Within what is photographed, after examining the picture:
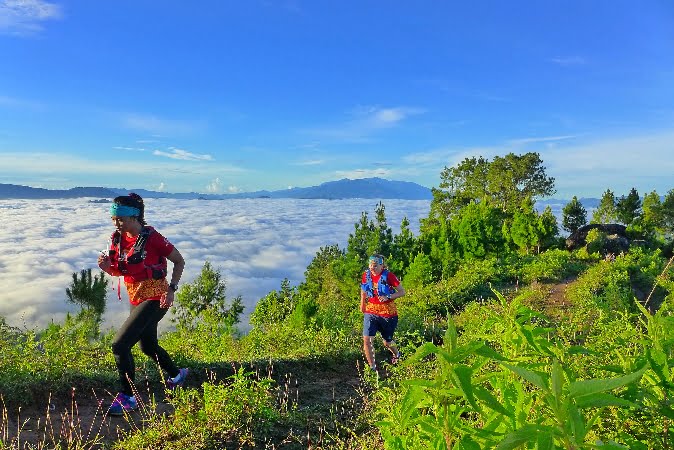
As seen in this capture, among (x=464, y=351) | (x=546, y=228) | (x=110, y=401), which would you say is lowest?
(x=110, y=401)

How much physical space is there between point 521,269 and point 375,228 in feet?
80.2

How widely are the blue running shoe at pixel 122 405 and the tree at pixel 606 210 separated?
194 feet

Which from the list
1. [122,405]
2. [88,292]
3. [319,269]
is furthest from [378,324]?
[319,269]

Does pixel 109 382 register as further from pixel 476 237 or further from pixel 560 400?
pixel 476 237

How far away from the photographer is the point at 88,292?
46344mm

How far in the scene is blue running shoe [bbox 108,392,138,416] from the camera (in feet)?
17.4

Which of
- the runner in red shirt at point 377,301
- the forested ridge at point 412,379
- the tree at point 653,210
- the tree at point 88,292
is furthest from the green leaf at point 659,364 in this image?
the tree at point 653,210

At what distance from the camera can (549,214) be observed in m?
38.6

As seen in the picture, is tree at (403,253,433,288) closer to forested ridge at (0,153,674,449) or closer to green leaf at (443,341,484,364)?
forested ridge at (0,153,674,449)

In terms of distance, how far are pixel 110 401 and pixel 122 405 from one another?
1.01 meters

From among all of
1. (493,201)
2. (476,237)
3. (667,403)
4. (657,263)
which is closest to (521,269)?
(657,263)

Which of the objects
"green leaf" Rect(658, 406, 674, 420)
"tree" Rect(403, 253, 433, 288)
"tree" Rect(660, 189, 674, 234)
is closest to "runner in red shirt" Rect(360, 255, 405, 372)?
"green leaf" Rect(658, 406, 674, 420)

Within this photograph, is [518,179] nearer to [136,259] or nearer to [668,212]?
[668,212]

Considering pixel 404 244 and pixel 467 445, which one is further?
pixel 404 244
